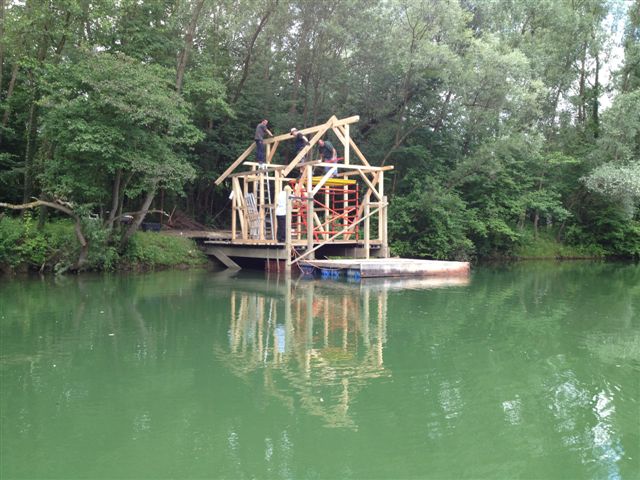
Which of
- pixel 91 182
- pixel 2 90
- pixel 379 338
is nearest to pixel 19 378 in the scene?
pixel 379 338

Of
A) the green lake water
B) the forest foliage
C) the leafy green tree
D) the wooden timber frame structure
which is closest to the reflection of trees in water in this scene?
the green lake water

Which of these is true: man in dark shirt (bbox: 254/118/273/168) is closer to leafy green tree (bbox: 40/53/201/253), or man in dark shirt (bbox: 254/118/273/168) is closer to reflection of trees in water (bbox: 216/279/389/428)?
leafy green tree (bbox: 40/53/201/253)

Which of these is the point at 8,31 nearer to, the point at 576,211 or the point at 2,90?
the point at 2,90

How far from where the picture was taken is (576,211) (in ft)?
99.2

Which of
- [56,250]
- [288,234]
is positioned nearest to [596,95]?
[288,234]

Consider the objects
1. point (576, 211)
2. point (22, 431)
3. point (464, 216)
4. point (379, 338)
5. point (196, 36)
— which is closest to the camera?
point (22, 431)

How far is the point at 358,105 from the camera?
2441 cm

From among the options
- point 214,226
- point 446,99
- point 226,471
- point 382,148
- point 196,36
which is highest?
point 196,36

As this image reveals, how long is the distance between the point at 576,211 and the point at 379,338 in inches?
1001

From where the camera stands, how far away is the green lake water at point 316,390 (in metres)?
4.26

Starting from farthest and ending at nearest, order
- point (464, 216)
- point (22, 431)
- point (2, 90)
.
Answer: point (464, 216) < point (2, 90) < point (22, 431)

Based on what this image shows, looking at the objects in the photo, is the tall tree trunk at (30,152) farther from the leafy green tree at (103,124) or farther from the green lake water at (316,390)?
the green lake water at (316,390)

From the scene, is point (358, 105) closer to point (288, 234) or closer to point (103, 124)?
point (288, 234)

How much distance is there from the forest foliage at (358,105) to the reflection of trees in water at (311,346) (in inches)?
258
